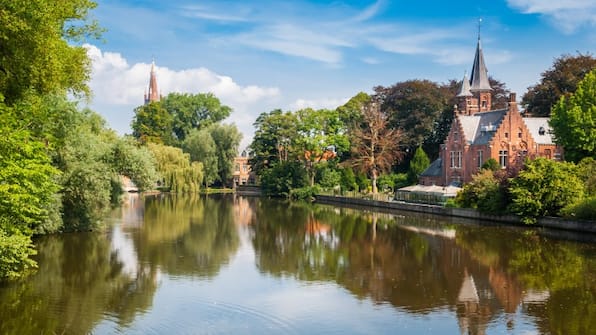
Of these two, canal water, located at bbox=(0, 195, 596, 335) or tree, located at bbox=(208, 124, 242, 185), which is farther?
tree, located at bbox=(208, 124, 242, 185)

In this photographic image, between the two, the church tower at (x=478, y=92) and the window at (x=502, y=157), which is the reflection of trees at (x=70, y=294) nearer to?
the window at (x=502, y=157)

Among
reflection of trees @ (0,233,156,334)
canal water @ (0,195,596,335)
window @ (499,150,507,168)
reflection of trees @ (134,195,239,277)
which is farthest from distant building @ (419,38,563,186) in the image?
reflection of trees @ (0,233,156,334)

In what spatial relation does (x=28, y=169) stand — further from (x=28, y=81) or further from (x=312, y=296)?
(x=312, y=296)

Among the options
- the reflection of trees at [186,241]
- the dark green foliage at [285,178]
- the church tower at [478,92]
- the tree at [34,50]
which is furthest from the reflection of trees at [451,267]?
the dark green foliage at [285,178]

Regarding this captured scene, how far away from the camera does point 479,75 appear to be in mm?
56500

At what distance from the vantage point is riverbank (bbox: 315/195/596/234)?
28.9m

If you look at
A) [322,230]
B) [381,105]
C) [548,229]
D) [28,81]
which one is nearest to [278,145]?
[381,105]

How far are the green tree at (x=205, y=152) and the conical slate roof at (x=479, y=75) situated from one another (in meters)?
30.0

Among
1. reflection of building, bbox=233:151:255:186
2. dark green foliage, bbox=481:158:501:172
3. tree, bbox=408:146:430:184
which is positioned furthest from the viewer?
reflection of building, bbox=233:151:255:186

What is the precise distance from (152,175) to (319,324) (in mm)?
20385

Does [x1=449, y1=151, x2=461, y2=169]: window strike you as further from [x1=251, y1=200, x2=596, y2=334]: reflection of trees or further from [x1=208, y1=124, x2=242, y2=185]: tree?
[x1=208, y1=124, x2=242, y2=185]: tree

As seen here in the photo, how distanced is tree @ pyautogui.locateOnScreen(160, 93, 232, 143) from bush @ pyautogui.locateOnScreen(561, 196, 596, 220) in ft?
205

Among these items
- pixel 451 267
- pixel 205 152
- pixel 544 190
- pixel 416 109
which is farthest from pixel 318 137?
pixel 451 267

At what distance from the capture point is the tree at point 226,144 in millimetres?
72688
